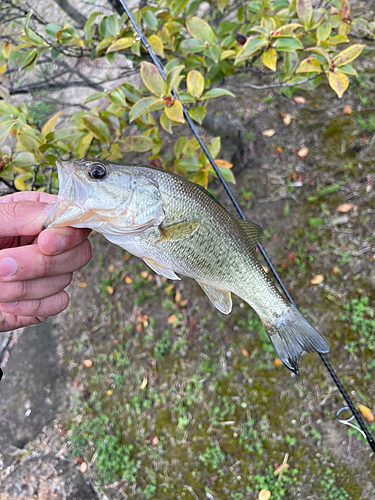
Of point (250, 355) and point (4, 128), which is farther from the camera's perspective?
point (250, 355)

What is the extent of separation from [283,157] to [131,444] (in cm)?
343

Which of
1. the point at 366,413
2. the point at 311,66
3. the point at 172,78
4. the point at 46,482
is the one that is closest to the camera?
A: the point at 172,78

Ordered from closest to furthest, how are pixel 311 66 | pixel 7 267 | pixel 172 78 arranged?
pixel 7 267, pixel 172 78, pixel 311 66

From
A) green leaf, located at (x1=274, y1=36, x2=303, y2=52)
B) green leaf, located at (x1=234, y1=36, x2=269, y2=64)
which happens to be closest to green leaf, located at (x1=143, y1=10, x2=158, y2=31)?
green leaf, located at (x1=234, y1=36, x2=269, y2=64)

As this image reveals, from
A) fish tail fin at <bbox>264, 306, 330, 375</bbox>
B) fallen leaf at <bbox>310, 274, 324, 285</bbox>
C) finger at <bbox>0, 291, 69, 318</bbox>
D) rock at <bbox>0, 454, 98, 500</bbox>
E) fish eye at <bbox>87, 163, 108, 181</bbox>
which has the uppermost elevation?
fish eye at <bbox>87, 163, 108, 181</bbox>

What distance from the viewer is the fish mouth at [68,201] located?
1.38 metres

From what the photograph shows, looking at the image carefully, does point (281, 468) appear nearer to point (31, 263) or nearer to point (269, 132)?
point (31, 263)

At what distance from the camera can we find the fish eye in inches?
58.1

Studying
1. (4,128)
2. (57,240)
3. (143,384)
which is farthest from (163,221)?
(143,384)

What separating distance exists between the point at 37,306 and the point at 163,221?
84cm

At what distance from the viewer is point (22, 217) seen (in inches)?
55.5

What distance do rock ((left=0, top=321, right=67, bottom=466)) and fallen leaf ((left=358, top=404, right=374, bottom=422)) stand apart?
290 centimetres

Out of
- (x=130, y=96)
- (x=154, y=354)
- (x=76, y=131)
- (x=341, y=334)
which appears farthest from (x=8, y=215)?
(x=341, y=334)

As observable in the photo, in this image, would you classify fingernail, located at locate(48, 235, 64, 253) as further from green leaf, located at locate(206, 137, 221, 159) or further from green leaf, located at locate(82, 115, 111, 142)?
green leaf, located at locate(206, 137, 221, 159)
